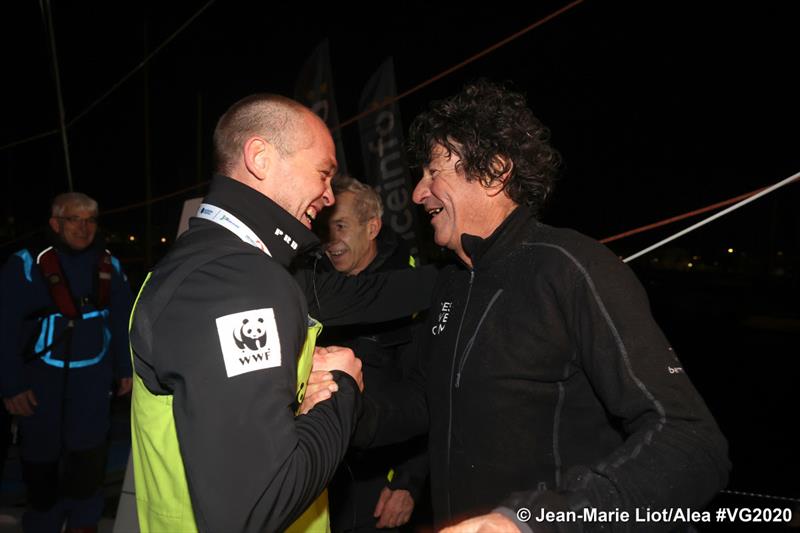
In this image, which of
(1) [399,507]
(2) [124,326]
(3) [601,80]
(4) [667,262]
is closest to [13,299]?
(2) [124,326]

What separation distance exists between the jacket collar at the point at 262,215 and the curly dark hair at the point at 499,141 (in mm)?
628

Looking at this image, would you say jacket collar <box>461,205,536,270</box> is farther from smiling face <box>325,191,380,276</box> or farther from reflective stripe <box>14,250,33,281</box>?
reflective stripe <box>14,250,33,281</box>

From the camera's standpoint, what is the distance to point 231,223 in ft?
5.43

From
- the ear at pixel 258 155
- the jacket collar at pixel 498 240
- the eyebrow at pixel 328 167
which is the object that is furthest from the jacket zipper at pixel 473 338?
the ear at pixel 258 155

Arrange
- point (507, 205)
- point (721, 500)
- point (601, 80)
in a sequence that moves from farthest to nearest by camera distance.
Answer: point (601, 80) → point (721, 500) → point (507, 205)

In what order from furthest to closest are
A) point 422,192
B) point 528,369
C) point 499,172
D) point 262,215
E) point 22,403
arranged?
point 22,403
point 422,192
point 499,172
point 262,215
point 528,369

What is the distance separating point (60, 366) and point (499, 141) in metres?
3.84

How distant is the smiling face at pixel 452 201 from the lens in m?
1.97

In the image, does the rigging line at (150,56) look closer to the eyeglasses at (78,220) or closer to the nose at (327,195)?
the eyeglasses at (78,220)

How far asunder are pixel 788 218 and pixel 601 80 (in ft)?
64.4

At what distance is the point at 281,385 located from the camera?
1.31m

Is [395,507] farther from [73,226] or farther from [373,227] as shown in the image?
[73,226]

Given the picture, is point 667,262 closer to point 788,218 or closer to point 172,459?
point 788,218

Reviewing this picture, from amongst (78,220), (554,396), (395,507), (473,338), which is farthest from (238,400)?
(78,220)
